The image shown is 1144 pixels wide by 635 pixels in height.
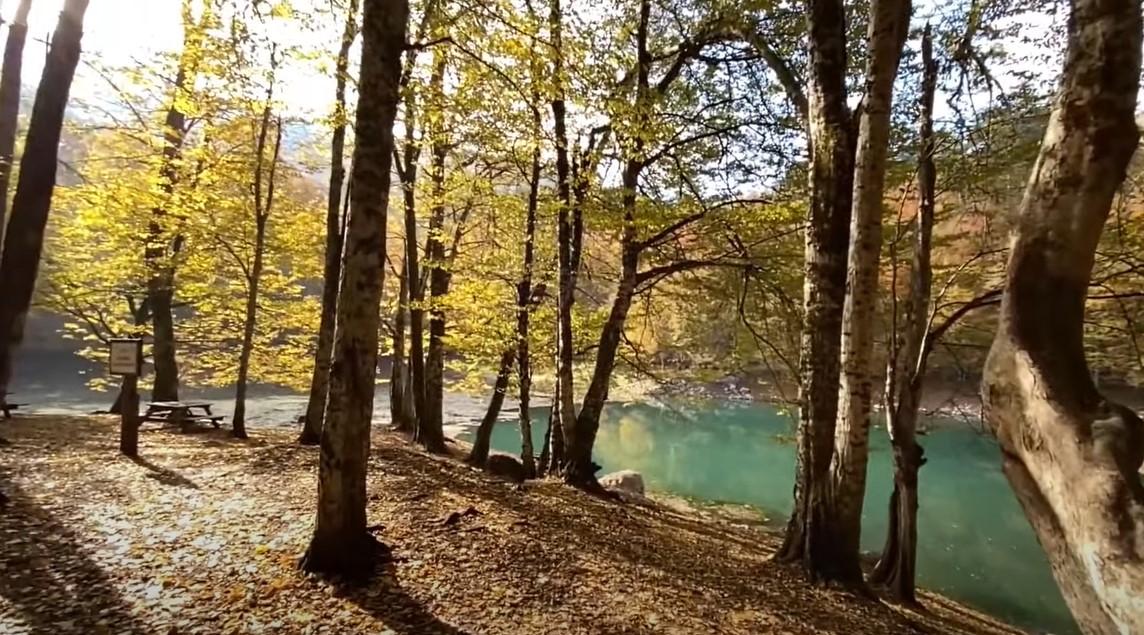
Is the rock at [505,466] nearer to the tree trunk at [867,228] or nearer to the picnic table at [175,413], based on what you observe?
the picnic table at [175,413]

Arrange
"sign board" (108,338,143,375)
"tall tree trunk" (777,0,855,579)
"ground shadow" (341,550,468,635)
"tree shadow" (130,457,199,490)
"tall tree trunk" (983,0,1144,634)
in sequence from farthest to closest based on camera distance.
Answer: "sign board" (108,338,143,375)
"tree shadow" (130,457,199,490)
"tall tree trunk" (777,0,855,579)
"ground shadow" (341,550,468,635)
"tall tree trunk" (983,0,1144,634)

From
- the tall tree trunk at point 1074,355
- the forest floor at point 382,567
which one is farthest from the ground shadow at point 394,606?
the tall tree trunk at point 1074,355

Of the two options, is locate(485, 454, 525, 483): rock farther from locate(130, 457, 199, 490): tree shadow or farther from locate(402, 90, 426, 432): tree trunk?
locate(130, 457, 199, 490): tree shadow

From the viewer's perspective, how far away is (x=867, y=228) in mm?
4383

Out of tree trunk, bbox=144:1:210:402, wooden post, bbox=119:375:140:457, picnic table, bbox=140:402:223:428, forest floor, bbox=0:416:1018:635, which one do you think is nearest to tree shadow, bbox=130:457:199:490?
forest floor, bbox=0:416:1018:635

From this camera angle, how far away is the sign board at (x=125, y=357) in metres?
6.95

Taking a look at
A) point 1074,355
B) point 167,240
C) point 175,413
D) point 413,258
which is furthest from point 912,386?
point 167,240

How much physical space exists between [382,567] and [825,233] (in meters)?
4.11

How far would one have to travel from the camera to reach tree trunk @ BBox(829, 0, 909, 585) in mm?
4375

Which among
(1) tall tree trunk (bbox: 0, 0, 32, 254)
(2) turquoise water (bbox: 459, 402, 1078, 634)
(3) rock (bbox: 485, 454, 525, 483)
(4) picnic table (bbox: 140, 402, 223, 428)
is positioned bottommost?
(2) turquoise water (bbox: 459, 402, 1078, 634)

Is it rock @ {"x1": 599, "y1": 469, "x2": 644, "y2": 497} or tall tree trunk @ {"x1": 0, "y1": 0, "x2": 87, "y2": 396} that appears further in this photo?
rock @ {"x1": 599, "y1": 469, "x2": 644, "y2": 497}

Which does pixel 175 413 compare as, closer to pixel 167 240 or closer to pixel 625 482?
pixel 167 240

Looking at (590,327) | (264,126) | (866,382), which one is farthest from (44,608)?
(264,126)

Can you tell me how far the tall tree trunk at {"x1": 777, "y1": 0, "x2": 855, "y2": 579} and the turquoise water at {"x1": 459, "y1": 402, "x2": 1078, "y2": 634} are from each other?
2.20m
